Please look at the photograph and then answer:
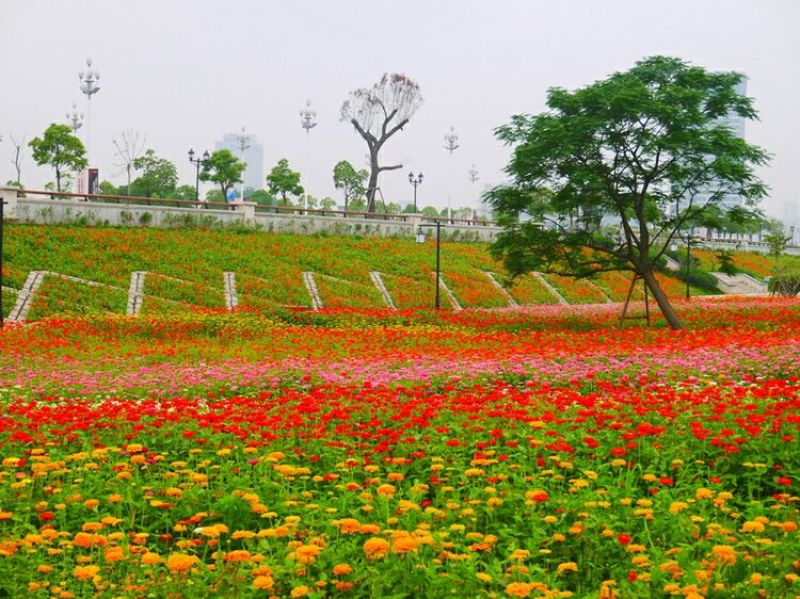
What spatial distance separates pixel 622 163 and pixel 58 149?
4266 cm

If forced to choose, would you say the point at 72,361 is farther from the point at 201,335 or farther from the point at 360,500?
the point at 360,500

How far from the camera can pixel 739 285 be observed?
52281mm

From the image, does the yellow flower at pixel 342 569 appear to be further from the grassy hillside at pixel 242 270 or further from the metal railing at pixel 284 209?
the metal railing at pixel 284 209

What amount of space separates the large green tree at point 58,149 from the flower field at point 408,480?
4455 cm

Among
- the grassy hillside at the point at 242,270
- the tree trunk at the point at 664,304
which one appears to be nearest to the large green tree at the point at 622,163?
the tree trunk at the point at 664,304

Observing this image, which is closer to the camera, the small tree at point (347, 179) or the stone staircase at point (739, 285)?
the stone staircase at point (739, 285)

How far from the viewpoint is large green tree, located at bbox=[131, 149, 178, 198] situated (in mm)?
65875

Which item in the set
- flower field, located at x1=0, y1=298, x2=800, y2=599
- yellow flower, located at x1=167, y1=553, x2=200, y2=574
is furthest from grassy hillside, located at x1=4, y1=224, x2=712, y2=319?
yellow flower, located at x1=167, y1=553, x2=200, y2=574

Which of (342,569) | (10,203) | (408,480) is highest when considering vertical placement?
(10,203)

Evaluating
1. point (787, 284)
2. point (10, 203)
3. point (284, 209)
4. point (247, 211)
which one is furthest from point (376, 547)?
point (787, 284)

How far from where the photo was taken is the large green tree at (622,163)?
2091 centimetres

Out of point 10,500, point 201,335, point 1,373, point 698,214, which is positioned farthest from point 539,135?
point 10,500

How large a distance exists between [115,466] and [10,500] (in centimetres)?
79

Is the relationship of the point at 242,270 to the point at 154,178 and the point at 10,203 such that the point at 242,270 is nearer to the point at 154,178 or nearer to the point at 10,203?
the point at 10,203
